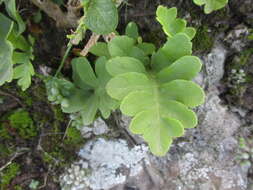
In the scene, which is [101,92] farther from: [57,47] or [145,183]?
[145,183]

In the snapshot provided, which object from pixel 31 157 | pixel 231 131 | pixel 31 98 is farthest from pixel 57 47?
pixel 231 131

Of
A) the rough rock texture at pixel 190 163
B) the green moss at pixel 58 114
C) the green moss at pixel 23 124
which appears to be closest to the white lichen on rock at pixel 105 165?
the rough rock texture at pixel 190 163

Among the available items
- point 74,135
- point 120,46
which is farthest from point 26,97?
point 120,46

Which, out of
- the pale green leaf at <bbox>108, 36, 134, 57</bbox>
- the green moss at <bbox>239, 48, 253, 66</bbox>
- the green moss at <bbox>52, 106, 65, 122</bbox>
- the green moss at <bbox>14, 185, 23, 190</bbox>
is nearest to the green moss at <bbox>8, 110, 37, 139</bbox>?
the green moss at <bbox>52, 106, 65, 122</bbox>

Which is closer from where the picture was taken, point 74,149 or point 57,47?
point 57,47

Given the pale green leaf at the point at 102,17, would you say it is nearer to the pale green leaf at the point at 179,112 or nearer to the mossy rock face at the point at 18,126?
the pale green leaf at the point at 179,112

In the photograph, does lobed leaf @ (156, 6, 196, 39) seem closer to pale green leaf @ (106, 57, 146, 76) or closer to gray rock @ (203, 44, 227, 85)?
pale green leaf @ (106, 57, 146, 76)

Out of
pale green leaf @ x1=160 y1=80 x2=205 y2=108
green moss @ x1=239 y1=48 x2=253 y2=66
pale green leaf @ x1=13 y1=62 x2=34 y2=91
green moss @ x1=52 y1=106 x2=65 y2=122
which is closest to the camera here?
pale green leaf @ x1=160 y1=80 x2=205 y2=108
